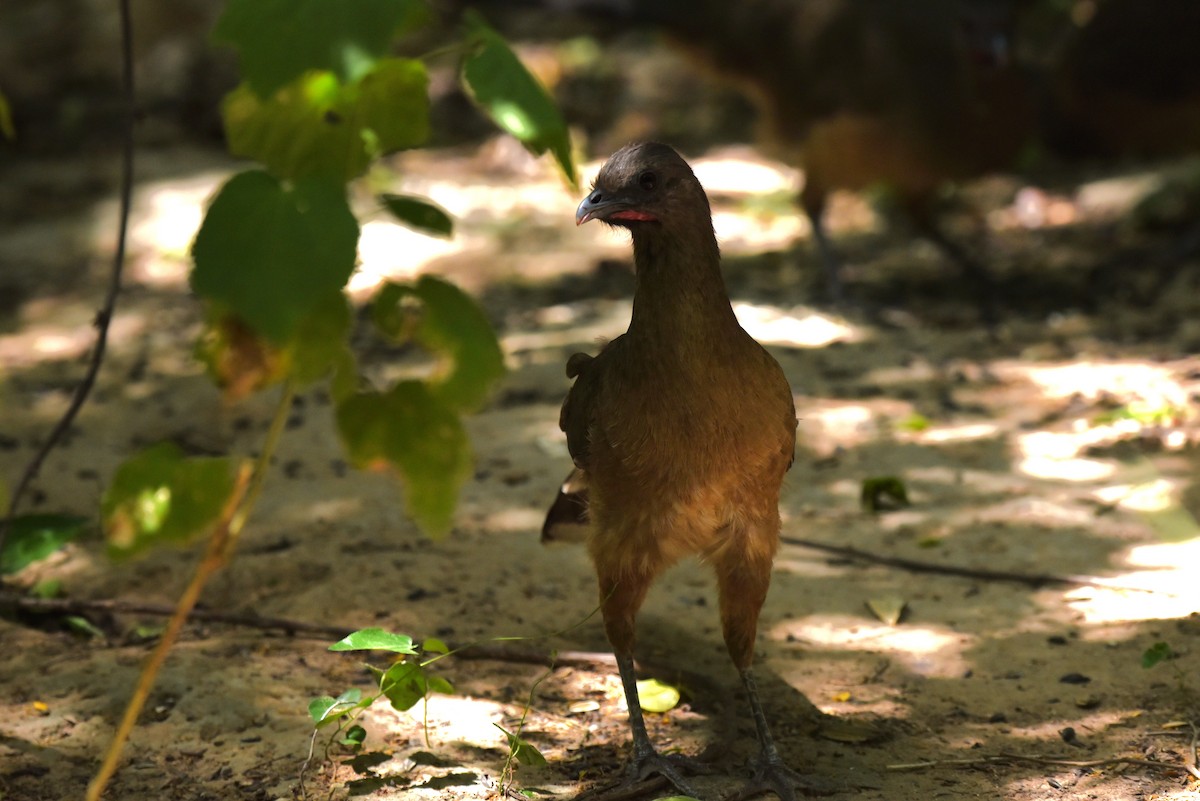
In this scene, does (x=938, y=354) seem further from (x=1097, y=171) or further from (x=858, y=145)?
(x=1097, y=171)

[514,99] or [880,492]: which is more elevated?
[514,99]

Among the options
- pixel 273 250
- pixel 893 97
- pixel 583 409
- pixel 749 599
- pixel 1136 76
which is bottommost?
pixel 749 599

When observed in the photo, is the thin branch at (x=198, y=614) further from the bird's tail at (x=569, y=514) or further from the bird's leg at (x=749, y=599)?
the bird's leg at (x=749, y=599)

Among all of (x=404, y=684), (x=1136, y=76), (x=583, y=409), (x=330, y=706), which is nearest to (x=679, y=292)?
(x=583, y=409)

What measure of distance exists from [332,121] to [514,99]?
30cm

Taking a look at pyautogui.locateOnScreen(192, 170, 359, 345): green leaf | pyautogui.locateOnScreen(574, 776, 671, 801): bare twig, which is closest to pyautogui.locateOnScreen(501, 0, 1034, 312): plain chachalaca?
pyautogui.locateOnScreen(574, 776, 671, 801): bare twig

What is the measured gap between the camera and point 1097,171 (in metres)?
8.76

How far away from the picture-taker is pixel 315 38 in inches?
59.1

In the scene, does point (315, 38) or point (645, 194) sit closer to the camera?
point (315, 38)

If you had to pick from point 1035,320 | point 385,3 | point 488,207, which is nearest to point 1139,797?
point 385,3

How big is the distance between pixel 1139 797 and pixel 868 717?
2.10 ft

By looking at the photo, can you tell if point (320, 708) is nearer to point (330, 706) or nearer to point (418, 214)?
point (330, 706)

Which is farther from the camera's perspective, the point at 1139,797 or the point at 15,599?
the point at 15,599

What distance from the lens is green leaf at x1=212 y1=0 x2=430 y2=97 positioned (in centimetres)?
149
